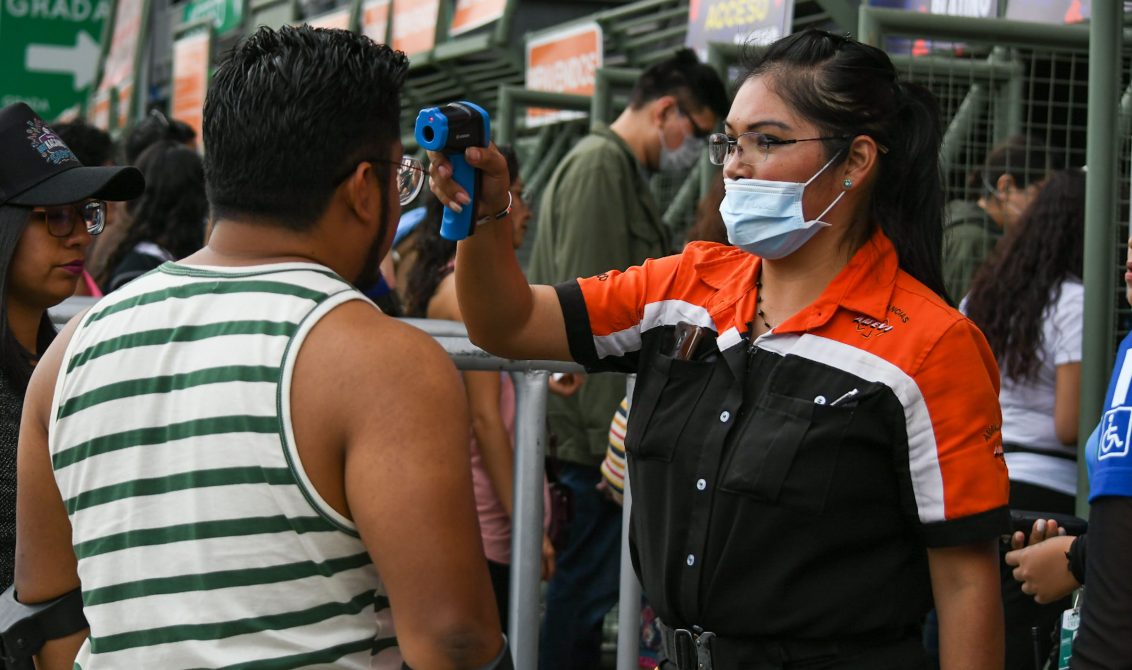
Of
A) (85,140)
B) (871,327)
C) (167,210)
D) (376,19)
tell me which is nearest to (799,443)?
(871,327)

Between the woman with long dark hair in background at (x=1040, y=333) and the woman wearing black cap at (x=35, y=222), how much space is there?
8.07 feet

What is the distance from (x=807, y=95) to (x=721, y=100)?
10.1ft

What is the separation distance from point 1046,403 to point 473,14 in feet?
22.1

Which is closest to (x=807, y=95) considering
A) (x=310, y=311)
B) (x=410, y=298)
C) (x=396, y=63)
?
(x=396, y=63)

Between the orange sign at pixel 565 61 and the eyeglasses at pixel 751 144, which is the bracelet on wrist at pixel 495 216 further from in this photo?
the orange sign at pixel 565 61

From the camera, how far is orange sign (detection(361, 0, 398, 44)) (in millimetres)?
11312

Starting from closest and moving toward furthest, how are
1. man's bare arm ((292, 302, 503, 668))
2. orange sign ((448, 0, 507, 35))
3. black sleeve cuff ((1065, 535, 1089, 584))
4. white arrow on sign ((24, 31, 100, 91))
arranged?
1. man's bare arm ((292, 302, 503, 668))
2. black sleeve cuff ((1065, 535, 1089, 584))
3. orange sign ((448, 0, 507, 35))
4. white arrow on sign ((24, 31, 100, 91))

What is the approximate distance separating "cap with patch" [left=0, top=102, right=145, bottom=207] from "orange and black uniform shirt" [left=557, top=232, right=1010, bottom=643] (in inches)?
48.4

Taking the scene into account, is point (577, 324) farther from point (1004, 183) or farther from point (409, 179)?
point (1004, 183)

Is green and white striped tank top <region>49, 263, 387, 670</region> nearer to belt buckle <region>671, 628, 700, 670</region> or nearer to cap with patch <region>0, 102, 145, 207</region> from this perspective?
belt buckle <region>671, 628, 700, 670</region>

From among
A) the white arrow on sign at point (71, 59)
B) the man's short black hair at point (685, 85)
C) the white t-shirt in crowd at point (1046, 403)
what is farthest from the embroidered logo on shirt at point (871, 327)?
the white arrow on sign at point (71, 59)

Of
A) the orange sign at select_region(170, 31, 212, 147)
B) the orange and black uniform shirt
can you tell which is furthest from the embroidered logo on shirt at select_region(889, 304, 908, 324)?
the orange sign at select_region(170, 31, 212, 147)

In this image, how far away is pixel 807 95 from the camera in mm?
2424

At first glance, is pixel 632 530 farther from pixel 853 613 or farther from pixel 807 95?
pixel 807 95
